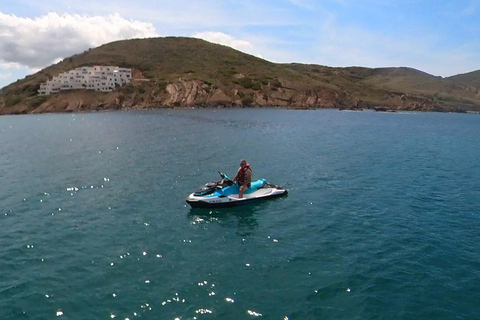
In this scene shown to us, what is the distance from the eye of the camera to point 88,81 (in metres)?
173

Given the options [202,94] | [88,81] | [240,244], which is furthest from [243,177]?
[88,81]

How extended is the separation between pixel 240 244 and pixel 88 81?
17552 centimetres

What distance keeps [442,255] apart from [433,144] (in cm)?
4766

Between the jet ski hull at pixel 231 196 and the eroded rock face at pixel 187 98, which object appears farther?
the eroded rock face at pixel 187 98

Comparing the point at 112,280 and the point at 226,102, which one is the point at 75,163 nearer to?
the point at 112,280

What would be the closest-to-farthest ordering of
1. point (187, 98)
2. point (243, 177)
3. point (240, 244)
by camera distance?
point (240, 244) → point (243, 177) → point (187, 98)

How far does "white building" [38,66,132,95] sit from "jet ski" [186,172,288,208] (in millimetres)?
159314

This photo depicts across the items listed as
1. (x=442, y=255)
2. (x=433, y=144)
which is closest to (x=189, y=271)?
(x=442, y=255)

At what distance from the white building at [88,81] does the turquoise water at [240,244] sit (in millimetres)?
140668

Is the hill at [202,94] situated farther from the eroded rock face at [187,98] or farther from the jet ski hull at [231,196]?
the jet ski hull at [231,196]

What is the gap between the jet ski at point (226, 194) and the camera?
1035 inches

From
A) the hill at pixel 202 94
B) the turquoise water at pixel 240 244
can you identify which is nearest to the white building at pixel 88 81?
the hill at pixel 202 94

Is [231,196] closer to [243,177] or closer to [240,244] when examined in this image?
[243,177]

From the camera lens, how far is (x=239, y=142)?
195 feet
